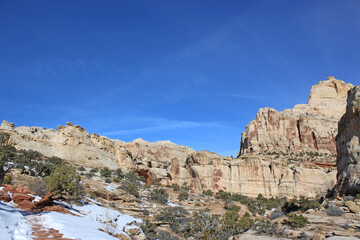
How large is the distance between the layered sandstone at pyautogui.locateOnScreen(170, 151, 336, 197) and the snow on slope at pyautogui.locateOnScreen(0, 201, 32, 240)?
28.7 m

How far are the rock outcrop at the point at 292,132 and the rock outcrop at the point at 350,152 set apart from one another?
4688 cm

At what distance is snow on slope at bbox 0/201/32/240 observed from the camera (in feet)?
24.2

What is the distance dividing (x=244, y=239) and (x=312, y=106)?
3483 inches

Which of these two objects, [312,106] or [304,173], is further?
[312,106]

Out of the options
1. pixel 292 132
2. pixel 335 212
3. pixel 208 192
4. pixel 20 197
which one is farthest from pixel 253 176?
pixel 292 132

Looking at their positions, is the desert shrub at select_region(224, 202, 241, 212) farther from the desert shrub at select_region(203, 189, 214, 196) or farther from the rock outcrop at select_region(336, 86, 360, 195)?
the rock outcrop at select_region(336, 86, 360, 195)

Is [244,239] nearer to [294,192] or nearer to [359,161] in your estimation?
[359,161]

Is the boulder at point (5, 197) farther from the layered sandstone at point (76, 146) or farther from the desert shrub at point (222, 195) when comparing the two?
the desert shrub at point (222, 195)

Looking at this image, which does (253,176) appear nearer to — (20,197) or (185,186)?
(185,186)

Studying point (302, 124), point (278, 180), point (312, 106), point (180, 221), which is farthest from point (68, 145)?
point (312, 106)

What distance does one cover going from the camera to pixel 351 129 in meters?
20.6

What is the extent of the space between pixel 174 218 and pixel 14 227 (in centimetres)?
1295

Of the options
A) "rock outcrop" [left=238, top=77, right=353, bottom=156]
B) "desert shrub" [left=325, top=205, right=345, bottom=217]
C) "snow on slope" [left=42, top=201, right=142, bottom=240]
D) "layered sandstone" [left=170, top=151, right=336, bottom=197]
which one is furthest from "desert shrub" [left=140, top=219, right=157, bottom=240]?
"rock outcrop" [left=238, top=77, right=353, bottom=156]

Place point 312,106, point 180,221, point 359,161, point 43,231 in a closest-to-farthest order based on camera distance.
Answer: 1. point 43,231
2. point 359,161
3. point 180,221
4. point 312,106
